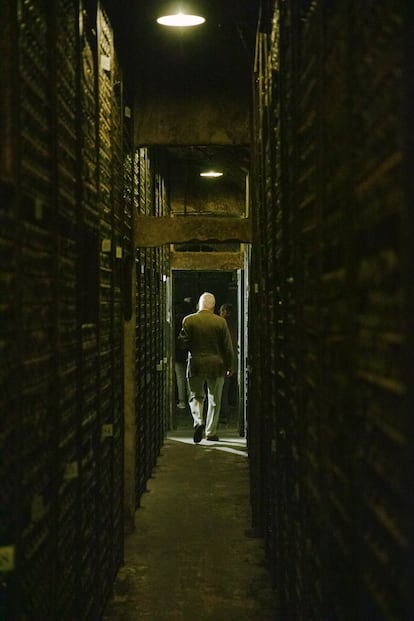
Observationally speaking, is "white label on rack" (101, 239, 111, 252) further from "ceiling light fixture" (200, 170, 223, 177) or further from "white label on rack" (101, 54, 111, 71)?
"ceiling light fixture" (200, 170, 223, 177)

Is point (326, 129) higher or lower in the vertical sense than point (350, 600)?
higher

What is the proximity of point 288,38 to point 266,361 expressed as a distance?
8.68 ft

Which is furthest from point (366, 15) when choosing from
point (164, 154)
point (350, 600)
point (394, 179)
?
point (164, 154)

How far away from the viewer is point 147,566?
21.3ft

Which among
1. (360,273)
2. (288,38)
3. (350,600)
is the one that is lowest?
(350,600)

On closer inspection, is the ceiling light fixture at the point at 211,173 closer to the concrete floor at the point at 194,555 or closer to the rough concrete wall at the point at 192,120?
the concrete floor at the point at 194,555

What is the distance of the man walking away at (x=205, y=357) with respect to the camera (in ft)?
41.1

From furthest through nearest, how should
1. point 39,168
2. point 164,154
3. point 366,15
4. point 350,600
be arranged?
point 164,154 → point 39,168 → point 350,600 → point 366,15

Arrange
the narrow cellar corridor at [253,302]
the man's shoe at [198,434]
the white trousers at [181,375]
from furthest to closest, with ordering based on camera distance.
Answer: the white trousers at [181,375] < the man's shoe at [198,434] < the narrow cellar corridor at [253,302]

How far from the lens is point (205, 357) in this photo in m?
12.5

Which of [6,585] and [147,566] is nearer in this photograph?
[6,585]

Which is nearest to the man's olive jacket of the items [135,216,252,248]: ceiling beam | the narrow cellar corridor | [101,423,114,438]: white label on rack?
the narrow cellar corridor

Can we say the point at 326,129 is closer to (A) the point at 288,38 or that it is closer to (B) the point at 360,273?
(B) the point at 360,273

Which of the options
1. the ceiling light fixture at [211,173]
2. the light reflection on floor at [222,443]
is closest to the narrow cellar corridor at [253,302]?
the light reflection on floor at [222,443]
